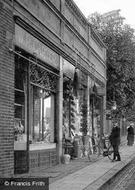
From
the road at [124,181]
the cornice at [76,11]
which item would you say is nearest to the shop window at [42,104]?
the road at [124,181]

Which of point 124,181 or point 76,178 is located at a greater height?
point 76,178

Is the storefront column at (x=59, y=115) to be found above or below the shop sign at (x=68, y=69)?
below

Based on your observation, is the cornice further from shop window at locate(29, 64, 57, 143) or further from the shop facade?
shop window at locate(29, 64, 57, 143)

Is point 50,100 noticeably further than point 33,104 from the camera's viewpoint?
Yes

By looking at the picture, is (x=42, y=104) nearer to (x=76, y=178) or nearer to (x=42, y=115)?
(x=42, y=115)

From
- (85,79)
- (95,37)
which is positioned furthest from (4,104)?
(95,37)

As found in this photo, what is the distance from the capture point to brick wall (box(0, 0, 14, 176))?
36.1ft

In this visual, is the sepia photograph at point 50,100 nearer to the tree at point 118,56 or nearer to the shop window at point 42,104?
the shop window at point 42,104

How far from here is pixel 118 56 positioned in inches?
1352

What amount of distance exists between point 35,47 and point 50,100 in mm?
3415

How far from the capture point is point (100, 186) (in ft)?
37.1

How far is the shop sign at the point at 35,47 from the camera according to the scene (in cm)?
1266

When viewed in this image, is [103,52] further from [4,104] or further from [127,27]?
[4,104]

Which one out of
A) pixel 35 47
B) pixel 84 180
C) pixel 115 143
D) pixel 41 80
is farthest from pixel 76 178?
pixel 115 143
